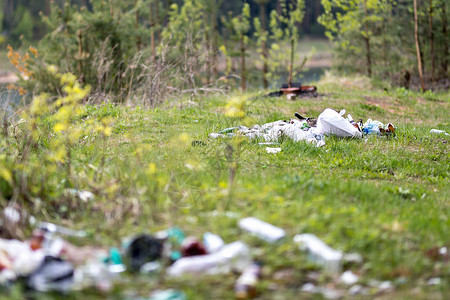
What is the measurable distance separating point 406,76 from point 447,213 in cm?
1781

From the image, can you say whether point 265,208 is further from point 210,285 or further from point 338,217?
point 210,285

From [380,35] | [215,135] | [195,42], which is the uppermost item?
[195,42]

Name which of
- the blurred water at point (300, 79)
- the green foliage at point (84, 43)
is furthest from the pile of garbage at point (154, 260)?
the blurred water at point (300, 79)

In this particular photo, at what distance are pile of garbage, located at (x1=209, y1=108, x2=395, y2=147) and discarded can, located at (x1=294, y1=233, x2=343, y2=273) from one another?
435 cm

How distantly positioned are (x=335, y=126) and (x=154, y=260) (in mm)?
5489

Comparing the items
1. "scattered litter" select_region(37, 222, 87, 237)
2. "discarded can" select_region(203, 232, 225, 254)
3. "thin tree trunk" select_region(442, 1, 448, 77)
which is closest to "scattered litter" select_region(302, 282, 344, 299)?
"discarded can" select_region(203, 232, 225, 254)

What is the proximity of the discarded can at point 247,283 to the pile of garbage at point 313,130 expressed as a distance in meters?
4.62

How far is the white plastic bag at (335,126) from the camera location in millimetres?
8094

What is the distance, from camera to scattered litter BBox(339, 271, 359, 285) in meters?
3.14

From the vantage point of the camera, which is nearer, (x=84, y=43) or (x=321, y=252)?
(x=321, y=252)

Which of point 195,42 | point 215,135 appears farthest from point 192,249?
point 195,42

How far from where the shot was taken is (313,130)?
8219 millimetres

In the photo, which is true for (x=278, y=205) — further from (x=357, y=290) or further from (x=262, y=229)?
(x=357, y=290)

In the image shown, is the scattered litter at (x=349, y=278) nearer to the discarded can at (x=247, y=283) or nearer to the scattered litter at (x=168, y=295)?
the discarded can at (x=247, y=283)
